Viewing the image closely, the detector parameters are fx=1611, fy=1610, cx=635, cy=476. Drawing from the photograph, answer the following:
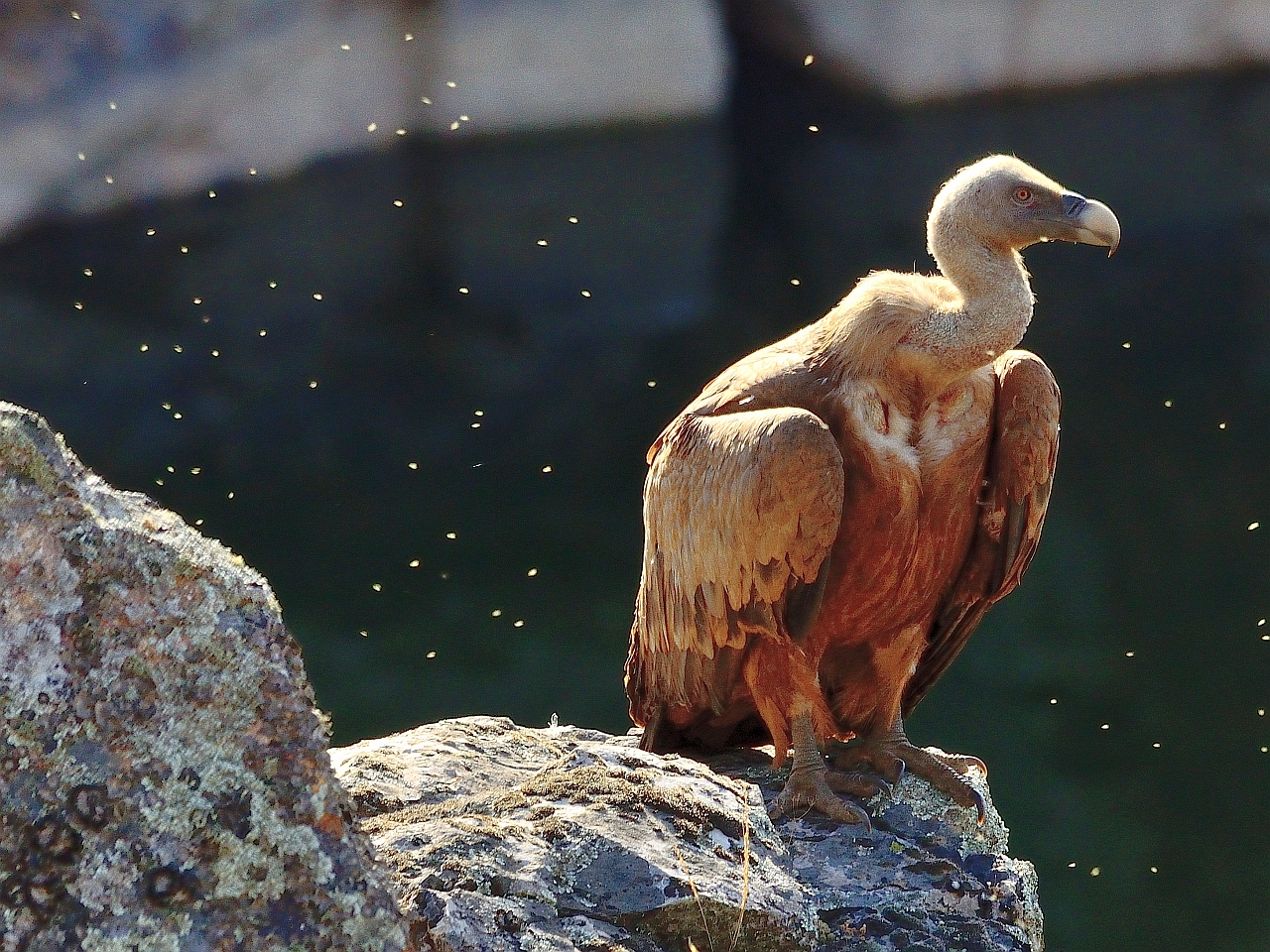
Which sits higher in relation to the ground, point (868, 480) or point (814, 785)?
point (868, 480)

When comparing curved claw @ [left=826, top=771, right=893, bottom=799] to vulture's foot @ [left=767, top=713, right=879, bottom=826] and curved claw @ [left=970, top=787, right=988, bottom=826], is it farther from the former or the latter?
curved claw @ [left=970, top=787, right=988, bottom=826]

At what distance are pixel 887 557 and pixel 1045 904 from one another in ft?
12.9

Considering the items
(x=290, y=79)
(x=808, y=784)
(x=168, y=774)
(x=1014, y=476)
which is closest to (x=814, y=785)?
(x=808, y=784)

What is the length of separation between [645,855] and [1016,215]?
62.9 inches

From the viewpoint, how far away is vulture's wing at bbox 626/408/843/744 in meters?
3.30

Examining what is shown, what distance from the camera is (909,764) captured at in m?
3.78

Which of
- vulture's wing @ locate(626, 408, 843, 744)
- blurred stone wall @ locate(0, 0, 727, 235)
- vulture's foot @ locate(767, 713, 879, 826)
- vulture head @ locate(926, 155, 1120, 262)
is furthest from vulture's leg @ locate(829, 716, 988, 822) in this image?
blurred stone wall @ locate(0, 0, 727, 235)

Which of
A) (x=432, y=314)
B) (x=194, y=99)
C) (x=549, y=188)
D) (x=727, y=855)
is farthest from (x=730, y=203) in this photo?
(x=727, y=855)

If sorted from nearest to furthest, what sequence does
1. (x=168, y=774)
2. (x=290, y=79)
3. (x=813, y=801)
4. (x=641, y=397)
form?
(x=168, y=774), (x=813, y=801), (x=641, y=397), (x=290, y=79)

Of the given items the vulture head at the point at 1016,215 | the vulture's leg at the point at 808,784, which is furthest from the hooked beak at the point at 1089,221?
the vulture's leg at the point at 808,784

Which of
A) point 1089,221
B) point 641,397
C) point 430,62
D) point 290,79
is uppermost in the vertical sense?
point 430,62

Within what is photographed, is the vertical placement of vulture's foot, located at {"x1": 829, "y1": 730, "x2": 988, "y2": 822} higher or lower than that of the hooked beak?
lower

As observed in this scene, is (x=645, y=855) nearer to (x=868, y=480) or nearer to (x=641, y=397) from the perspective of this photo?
(x=868, y=480)

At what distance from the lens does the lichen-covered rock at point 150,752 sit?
6.38 ft
